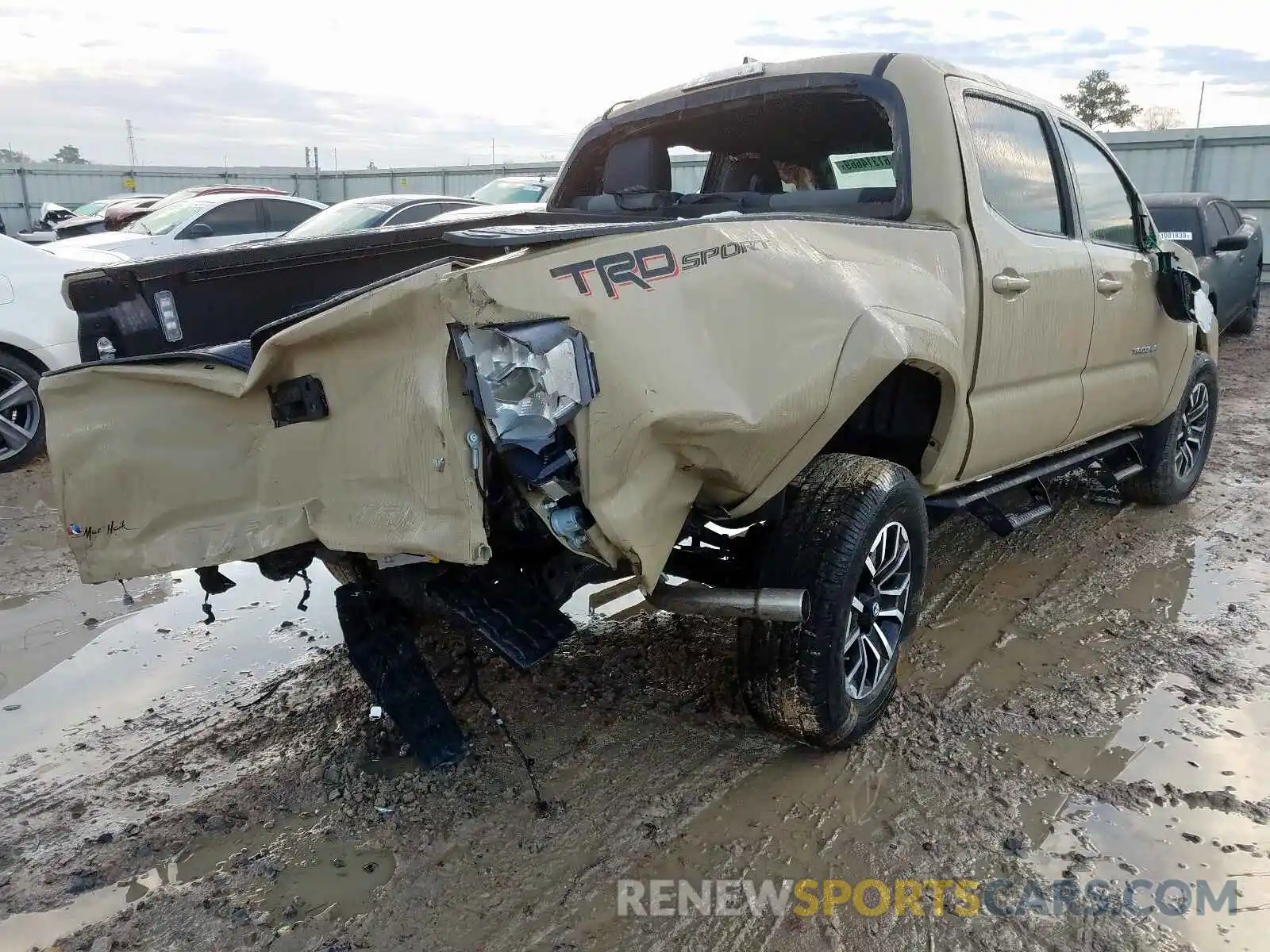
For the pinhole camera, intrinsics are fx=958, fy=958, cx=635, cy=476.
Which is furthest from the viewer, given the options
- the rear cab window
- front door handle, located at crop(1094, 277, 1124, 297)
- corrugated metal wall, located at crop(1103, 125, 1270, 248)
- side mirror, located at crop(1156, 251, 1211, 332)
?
corrugated metal wall, located at crop(1103, 125, 1270, 248)

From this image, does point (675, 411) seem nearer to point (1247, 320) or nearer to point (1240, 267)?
point (1240, 267)

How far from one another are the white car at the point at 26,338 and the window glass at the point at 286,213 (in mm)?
6644

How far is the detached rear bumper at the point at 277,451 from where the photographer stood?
214 cm

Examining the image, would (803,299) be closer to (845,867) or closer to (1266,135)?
(845,867)

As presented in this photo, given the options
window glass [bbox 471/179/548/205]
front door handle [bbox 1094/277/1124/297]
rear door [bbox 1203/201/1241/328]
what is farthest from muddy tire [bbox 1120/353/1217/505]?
window glass [bbox 471/179/548/205]

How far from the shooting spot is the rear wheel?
6094mm

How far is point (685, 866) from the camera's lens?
8.35ft

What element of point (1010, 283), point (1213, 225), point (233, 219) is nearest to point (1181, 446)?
point (1010, 283)

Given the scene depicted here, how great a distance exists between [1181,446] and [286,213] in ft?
37.3

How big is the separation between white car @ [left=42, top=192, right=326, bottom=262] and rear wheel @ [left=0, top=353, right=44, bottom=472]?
4860 millimetres

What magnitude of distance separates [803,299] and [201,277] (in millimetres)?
1959

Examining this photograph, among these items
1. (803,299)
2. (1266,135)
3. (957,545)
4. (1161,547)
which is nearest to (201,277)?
(803,299)

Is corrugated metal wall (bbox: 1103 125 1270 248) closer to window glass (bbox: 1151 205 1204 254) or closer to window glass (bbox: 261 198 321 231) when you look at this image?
window glass (bbox: 1151 205 1204 254)

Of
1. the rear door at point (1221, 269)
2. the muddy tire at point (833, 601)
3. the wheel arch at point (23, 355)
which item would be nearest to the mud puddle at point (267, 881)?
the muddy tire at point (833, 601)
